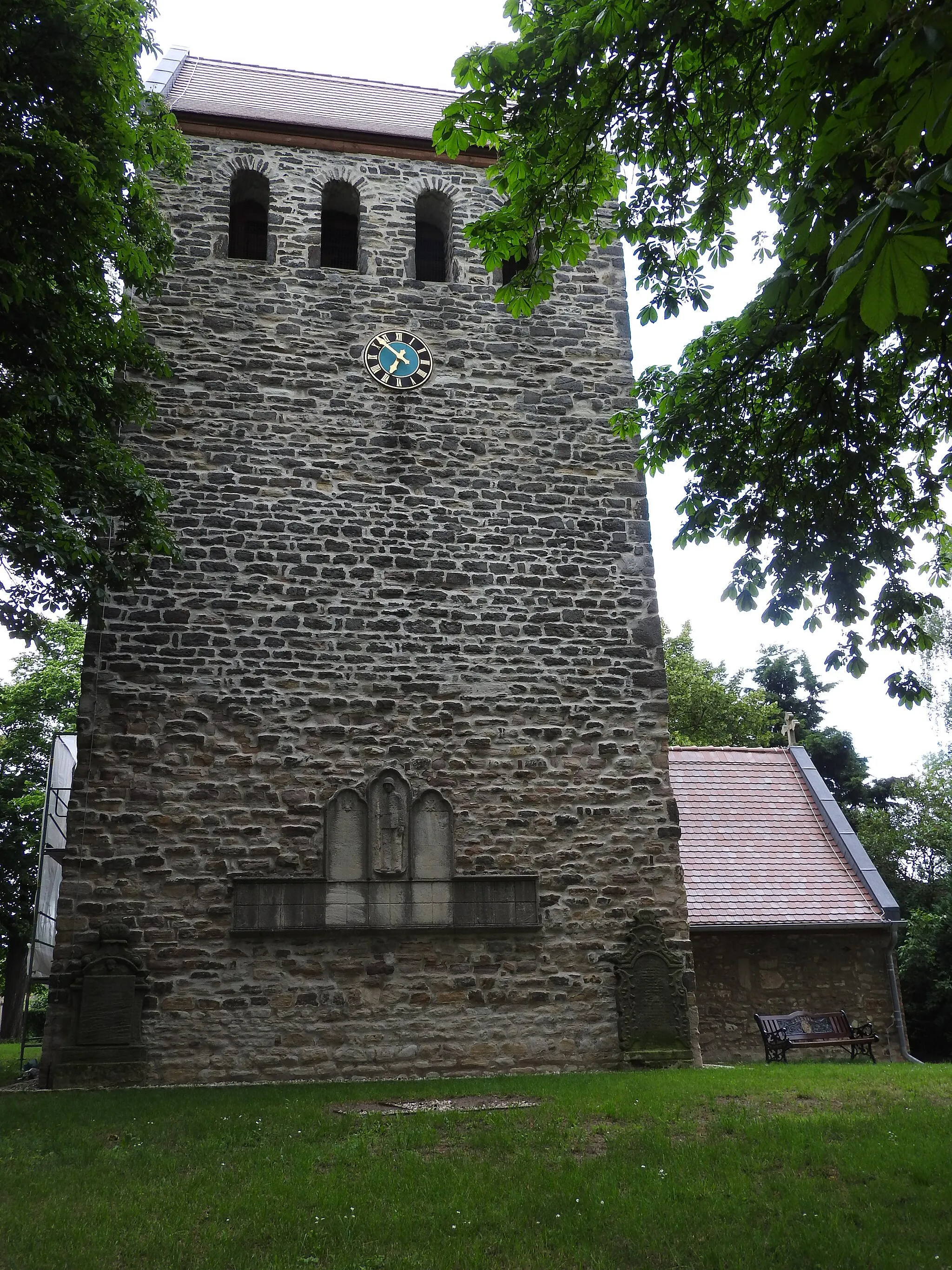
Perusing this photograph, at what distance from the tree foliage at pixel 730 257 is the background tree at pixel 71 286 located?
342 cm

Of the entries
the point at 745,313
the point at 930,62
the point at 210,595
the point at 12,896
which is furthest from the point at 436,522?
the point at 12,896

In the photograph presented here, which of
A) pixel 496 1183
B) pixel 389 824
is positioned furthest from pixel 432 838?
pixel 496 1183

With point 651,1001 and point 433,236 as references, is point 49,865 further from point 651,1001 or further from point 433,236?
point 433,236

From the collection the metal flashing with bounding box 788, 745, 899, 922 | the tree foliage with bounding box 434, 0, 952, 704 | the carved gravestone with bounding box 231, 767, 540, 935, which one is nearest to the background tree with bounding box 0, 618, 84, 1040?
the carved gravestone with bounding box 231, 767, 540, 935

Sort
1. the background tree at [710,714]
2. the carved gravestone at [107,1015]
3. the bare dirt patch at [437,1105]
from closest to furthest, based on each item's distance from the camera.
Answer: the bare dirt patch at [437,1105] < the carved gravestone at [107,1015] < the background tree at [710,714]

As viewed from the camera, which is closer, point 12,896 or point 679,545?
point 679,545

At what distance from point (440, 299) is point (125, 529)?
184 inches

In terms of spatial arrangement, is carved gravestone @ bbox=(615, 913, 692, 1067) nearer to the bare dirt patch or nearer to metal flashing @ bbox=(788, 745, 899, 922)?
the bare dirt patch

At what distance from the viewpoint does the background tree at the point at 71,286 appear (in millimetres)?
7438

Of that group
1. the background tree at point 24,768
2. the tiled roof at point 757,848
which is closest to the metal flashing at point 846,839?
the tiled roof at point 757,848

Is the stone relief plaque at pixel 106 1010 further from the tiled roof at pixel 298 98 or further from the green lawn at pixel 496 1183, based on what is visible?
the tiled roof at pixel 298 98

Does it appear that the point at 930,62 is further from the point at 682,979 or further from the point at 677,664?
the point at 677,664

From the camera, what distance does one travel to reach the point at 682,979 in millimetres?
9523

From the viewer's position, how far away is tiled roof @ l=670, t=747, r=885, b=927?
1246cm
